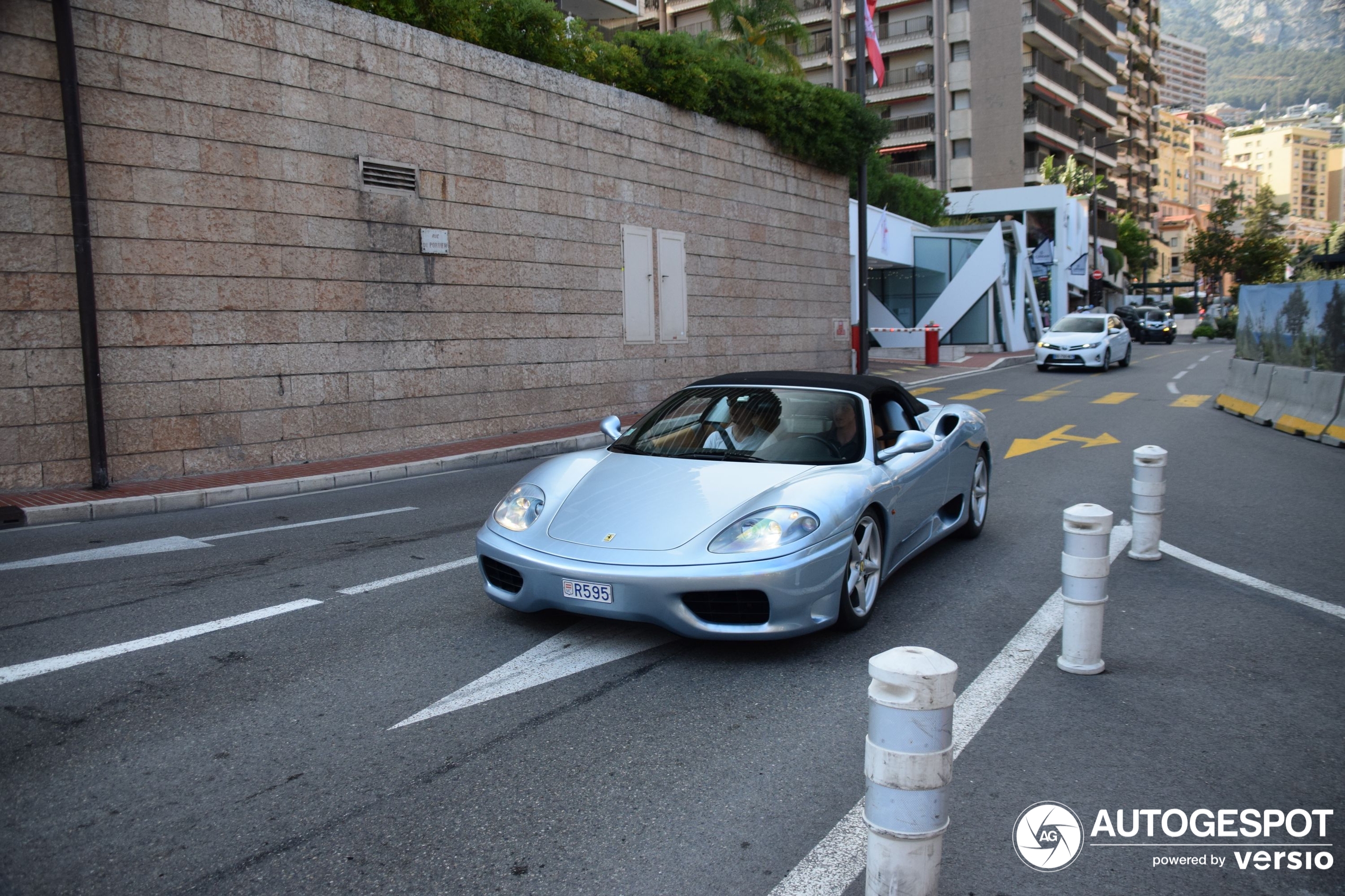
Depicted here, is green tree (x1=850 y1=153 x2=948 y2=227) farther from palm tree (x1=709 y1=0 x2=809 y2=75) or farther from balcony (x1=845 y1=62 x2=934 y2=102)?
balcony (x1=845 y1=62 x2=934 y2=102)

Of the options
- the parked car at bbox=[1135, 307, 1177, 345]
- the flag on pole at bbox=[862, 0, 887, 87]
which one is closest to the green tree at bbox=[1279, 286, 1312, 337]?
the flag on pole at bbox=[862, 0, 887, 87]

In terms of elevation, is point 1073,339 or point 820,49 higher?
point 820,49

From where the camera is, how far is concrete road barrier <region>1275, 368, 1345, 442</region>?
1257 cm

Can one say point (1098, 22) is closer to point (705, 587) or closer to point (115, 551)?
point (115, 551)

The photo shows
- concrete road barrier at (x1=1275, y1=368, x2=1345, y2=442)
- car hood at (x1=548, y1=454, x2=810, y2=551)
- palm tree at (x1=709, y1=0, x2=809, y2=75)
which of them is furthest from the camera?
palm tree at (x1=709, y1=0, x2=809, y2=75)

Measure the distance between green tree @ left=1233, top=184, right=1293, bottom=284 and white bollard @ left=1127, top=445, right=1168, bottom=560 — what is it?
74266 millimetres

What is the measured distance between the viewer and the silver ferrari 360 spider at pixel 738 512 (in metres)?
4.25

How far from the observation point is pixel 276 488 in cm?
996

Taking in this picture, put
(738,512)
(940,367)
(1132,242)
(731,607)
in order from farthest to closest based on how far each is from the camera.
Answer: (1132,242) < (940,367) < (738,512) < (731,607)

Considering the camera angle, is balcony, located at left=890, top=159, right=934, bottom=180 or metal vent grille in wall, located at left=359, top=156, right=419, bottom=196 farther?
balcony, located at left=890, top=159, right=934, bottom=180

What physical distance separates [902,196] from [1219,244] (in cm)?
4238

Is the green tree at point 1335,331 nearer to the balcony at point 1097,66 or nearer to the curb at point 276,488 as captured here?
the curb at point 276,488

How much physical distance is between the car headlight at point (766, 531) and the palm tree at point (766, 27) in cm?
2600

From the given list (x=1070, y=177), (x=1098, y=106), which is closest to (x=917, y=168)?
(x=1070, y=177)
